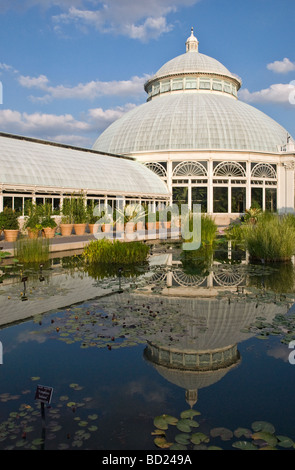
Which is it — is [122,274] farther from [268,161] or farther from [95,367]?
[268,161]

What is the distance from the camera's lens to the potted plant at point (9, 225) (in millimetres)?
20750

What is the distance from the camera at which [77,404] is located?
4.69 metres

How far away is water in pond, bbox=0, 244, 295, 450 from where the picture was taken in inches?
163

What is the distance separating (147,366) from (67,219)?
2090cm

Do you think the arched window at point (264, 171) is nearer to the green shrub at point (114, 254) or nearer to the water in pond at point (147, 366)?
the green shrub at point (114, 254)

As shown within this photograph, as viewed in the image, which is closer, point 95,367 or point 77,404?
point 77,404

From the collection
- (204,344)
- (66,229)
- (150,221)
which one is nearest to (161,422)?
(204,344)

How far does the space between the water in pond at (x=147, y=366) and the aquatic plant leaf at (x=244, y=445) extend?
15mm

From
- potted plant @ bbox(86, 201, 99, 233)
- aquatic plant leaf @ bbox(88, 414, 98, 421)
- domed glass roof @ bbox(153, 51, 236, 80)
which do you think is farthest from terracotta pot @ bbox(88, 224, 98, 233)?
domed glass roof @ bbox(153, 51, 236, 80)

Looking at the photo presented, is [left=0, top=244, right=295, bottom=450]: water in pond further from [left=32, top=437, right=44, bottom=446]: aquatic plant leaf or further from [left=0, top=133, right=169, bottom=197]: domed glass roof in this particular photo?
[left=0, top=133, right=169, bottom=197]: domed glass roof

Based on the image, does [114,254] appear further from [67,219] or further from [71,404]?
[71,404]

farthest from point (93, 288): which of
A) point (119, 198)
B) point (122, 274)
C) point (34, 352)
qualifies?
point (119, 198)

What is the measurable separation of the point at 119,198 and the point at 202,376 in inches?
1152

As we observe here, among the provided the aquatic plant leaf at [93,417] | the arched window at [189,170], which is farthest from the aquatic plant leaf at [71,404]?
the arched window at [189,170]
